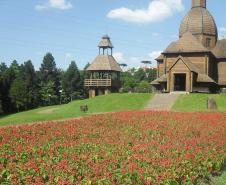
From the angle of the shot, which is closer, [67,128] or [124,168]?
[124,168]

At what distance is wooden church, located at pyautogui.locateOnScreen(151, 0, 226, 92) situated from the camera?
51.7m

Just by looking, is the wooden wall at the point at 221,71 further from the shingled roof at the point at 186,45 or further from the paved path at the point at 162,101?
the paved path at the point at 162,101

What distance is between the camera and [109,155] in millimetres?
11695

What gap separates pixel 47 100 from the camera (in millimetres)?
95250

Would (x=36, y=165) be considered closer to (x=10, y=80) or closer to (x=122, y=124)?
(x=122, y=124)

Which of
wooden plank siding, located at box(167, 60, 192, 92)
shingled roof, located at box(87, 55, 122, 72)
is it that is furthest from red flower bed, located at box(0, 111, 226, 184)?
shingled roof, located at box(87, 55, 122, 72)

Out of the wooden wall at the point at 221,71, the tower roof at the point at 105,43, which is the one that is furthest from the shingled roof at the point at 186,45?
the tower roof at the point at 105,43

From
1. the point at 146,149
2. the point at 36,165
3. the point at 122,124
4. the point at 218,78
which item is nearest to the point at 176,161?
the point at 146,149

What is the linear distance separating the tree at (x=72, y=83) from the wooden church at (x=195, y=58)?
43.6 metres

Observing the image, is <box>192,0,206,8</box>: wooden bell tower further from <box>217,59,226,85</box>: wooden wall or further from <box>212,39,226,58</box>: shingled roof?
<box>217,59,226,85</box>: wooden wall

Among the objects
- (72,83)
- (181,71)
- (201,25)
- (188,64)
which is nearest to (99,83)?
(181,71)

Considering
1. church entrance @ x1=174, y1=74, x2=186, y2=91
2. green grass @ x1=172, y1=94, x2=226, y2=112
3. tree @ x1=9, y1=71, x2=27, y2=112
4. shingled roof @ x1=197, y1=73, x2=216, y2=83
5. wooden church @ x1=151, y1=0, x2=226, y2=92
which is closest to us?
green grass @ x1=172, y1=94, x2=226, y2=112

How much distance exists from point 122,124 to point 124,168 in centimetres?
1111

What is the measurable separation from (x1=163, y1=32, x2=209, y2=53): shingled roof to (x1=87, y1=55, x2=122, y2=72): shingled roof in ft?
36.6
